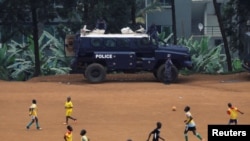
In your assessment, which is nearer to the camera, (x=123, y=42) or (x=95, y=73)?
(x=123, y=42)

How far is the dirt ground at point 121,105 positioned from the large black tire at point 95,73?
337 mm

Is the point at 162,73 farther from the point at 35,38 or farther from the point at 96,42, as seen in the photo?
the point at 35,38

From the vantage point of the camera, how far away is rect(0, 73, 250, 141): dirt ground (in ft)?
67.8

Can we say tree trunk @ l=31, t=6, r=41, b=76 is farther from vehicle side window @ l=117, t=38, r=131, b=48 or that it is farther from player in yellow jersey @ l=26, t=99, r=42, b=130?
player in yellow jersey @ l=26, t=99, r=42, b=130

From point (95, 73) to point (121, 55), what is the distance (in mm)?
1617

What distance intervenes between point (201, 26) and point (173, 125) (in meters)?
33.1

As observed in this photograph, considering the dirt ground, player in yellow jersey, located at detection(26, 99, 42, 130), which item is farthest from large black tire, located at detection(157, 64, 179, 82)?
player in yellow jersey, located at detection(26, 99, 42, 130)

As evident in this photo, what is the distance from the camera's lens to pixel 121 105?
1011 inches

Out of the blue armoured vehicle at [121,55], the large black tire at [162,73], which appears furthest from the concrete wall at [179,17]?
the large black tire at [162,73]

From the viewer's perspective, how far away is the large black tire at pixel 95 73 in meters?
32.5

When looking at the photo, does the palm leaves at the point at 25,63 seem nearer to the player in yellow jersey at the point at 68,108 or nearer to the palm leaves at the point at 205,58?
the palm leaves at the point at 205,58

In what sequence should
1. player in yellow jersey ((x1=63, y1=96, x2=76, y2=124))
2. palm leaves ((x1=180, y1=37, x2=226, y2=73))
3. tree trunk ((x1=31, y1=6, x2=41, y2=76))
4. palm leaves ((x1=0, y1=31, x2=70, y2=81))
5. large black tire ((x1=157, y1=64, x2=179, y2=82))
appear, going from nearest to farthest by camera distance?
player in yellow jersey ((x1=63, y1=96, x2=76, y2=124)) → large black tire ((x1=157, y1=64, x2=179, y2=82)) → tree trunk ((x1=31, y1=6, x2=41, y2=76)) → palm leaves ((x1=0, y1=31, x2=70, y2=81)) → palm leaves ((x1=180, y1=37, x2=226, y2=73))

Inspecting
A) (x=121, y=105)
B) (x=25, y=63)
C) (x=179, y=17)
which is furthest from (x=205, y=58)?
(x=121, y=105)

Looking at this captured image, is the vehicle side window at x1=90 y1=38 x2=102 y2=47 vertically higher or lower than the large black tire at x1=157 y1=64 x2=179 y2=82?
higher
